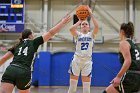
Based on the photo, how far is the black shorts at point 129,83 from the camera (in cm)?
445

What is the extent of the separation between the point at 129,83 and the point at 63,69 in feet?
32.7

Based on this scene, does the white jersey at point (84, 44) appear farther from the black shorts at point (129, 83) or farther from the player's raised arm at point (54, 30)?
the black shorts at point (129, 83)

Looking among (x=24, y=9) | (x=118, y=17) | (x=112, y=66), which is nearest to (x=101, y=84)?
(x=112, y=66)

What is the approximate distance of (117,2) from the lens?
1518 centimetres

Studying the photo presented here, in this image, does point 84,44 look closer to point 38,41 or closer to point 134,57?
point 38,41

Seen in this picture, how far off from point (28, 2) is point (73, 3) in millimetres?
2276

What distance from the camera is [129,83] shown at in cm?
445

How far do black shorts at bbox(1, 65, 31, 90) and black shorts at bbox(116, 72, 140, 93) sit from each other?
4.81 feet

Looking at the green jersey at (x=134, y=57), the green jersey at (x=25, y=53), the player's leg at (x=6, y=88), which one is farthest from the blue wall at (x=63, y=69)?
the green jersey at (x=134, y=57)

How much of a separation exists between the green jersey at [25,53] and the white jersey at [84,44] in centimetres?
209

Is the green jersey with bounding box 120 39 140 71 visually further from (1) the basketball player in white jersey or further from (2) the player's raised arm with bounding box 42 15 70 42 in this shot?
Answer: (1) the basketball player in white jersey

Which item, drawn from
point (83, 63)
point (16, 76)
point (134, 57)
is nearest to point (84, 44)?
point (83, 63)

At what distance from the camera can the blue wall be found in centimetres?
1413

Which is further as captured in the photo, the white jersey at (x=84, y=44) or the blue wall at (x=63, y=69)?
the blue wall at (x=63, y=69)
